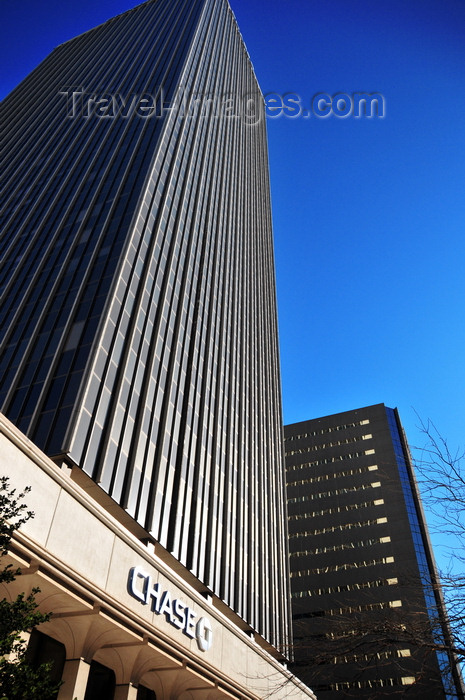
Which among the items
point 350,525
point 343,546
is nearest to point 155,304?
point 343,546

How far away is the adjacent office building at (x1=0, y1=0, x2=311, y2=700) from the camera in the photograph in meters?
20.8

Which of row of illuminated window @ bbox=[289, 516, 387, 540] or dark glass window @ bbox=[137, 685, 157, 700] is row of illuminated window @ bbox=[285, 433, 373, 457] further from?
dark glass window @ bbox=[137, 685, 157, 700]

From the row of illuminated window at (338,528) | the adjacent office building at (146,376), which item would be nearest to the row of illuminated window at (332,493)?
the row of illuminated window at (338,528)

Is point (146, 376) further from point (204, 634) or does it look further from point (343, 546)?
point (343, 546)

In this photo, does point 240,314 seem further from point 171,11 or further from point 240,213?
point 171,11

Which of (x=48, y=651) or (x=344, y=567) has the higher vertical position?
(x=344, y=567)

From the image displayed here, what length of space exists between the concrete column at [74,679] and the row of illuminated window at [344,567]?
8993 cm

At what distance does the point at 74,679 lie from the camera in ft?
64.5

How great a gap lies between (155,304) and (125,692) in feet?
85.6

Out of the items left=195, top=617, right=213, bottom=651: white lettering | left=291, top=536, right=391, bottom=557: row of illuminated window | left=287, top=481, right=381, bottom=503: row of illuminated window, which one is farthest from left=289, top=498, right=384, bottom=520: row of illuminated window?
left=195, top=617, right=213, bottom=651: white lettering

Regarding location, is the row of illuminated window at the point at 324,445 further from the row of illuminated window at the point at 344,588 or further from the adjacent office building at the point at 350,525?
the row of illuminated window at the point at 344,588

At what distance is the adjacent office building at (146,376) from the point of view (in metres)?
20.8

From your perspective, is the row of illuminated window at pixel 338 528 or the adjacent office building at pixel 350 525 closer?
the adjacent office building at pixel 350 525

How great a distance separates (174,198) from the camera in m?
51.7
